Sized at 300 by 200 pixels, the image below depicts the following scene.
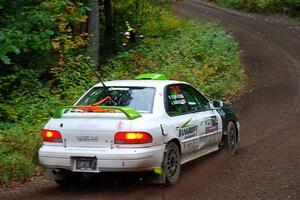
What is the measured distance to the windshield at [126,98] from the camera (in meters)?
7.63

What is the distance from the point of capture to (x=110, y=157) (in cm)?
682

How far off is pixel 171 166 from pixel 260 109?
26.3ft

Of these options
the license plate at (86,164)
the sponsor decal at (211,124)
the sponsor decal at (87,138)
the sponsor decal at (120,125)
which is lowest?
the sponsor decal at (211,124)

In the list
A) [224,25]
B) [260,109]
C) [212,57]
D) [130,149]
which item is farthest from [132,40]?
[130,149]

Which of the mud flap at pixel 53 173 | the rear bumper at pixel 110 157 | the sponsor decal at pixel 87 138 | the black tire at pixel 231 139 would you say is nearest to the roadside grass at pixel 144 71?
the mud flap at pixel 53 173

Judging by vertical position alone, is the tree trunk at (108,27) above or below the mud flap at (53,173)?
below

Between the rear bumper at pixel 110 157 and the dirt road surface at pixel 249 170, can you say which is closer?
the rear bumper at pixel 110 157

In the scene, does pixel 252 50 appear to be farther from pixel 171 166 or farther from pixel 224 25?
pixel 171 166

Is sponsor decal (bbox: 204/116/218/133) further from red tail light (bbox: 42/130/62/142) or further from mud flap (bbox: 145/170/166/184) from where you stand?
red tail light (bbox: 42/130/62/142)

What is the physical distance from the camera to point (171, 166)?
7.53m

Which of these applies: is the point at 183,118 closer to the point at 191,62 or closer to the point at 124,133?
the point at 124,133

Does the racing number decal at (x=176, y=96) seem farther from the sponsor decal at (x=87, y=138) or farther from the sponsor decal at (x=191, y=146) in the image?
the sponsor decal at (x=87, y=138)

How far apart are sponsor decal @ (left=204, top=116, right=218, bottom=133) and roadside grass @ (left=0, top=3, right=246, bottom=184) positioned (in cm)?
304

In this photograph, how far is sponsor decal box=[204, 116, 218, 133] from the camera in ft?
28.9
